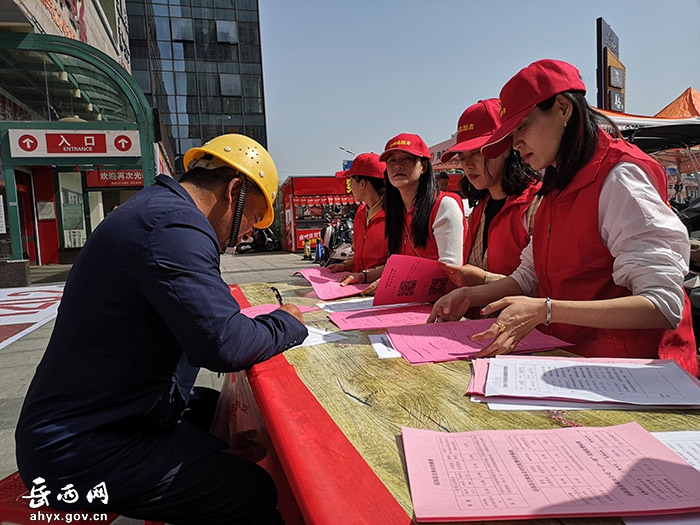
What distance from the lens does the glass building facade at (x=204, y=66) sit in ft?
104

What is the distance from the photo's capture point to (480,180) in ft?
7.27

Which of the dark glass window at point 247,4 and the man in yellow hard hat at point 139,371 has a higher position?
the dark glass window at point 247,4

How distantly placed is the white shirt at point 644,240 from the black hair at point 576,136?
11cm

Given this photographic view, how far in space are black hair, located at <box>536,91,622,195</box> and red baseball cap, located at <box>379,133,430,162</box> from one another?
3.90 ft

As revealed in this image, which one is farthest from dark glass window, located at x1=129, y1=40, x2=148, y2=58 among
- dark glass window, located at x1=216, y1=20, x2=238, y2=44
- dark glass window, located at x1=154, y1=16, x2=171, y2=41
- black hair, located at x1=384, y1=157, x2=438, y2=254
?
Result: black hair, located at x1=384, y1=157, x2=438, y2=254

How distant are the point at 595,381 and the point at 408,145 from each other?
1764 millimetres

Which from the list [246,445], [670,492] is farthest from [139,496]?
[670,492]

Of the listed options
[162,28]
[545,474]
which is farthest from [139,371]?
[162,28]

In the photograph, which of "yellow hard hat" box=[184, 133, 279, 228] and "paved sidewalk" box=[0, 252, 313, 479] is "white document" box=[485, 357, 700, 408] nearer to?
"yellow hard hat" box=[184, 133, 279, 228]

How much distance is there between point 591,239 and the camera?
1.25m

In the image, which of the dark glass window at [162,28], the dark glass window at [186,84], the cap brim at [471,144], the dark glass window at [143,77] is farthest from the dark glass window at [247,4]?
the cap brim at [471,144]

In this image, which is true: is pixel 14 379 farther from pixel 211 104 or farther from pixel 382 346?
pixel 211 104

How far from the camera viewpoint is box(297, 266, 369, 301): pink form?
7.44ft

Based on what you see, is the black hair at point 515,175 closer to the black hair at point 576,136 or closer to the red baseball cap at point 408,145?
the red baseball cap at point 408,145
